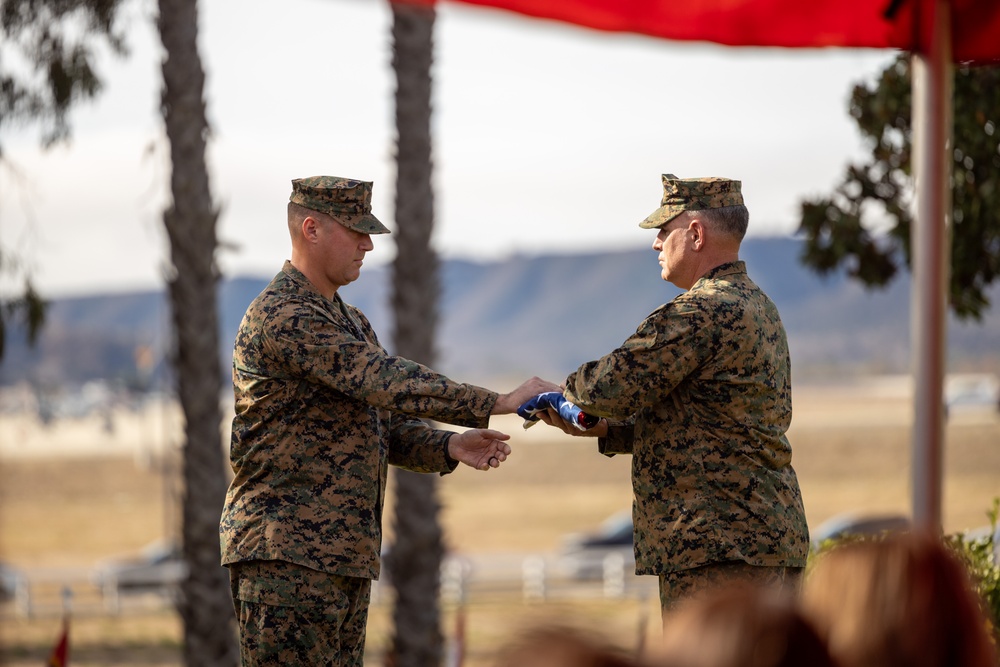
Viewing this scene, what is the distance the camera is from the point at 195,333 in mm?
11500

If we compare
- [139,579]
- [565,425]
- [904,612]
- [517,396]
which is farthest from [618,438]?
[139,579]

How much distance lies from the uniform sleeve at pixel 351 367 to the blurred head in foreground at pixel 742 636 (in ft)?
10.3

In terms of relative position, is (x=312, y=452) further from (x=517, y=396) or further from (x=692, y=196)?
(x=692, y=196)

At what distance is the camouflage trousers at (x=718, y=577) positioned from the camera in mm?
4594

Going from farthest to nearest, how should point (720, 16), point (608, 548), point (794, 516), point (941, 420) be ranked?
point (608, 548) → point (794, 516) → point (720, 16) → point (941, 420)

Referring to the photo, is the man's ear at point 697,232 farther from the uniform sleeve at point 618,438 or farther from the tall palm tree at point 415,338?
the tall palm tree at point 415,338

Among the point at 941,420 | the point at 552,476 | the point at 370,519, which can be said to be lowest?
the point at 552,476

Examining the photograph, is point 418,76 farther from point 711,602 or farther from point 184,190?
point 711,602

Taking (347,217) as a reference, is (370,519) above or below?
below

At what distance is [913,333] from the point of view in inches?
123

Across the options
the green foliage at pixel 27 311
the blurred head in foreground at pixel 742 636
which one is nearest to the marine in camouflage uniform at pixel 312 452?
the blurred head in foreground at pixel 742 636

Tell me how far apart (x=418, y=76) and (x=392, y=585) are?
445cm

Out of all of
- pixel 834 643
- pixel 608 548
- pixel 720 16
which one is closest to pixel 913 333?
pixel 720 16

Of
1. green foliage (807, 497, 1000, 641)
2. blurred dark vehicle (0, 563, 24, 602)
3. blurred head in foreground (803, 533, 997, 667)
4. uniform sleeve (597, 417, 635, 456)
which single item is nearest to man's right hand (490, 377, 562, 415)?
uniform sleeve (597, 417, 635, 456)
